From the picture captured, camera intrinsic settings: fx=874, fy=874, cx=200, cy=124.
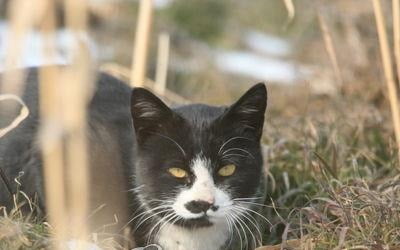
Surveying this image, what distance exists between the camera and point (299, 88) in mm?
6113

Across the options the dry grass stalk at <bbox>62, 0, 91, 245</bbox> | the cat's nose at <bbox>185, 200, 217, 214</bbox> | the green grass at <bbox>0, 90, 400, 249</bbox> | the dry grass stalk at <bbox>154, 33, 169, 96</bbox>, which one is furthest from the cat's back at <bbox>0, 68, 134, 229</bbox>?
the dry grass stalk at <bbox>154, 33, 169, 96</bbox>

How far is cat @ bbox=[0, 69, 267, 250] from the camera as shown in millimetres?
3090

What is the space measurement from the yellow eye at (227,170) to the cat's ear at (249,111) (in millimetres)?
151

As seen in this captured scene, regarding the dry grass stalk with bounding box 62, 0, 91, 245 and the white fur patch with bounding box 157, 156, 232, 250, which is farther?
the white fur patch with bounding box 157, 156, 232, 250

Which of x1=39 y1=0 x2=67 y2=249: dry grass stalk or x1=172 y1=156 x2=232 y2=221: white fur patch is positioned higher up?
x1=39 y1=0 x2=67 y2=249: dry grass stalk

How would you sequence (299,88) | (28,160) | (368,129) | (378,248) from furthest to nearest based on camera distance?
1. (299,88)
2. (368,129)
3. (28,160)
4. (378,248)

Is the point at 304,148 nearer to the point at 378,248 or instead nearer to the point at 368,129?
the point at 368,129

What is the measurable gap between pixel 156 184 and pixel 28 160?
543 mm

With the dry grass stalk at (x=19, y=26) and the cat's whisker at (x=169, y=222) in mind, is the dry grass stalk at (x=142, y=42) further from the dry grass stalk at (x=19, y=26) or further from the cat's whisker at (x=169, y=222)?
the dry grass stalk at (x=19, y=26)

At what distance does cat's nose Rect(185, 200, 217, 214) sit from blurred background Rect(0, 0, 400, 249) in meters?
0.28

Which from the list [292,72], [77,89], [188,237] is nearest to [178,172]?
[188,237]

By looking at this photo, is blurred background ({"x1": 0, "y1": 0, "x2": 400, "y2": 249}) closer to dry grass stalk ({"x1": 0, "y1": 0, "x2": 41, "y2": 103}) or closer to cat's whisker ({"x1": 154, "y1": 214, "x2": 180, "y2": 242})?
dry grass stalk ({"x1": 0, "y1": 0, "x2": 41, "y2": 103})

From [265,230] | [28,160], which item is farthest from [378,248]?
[28,160]

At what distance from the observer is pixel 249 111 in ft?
Result: 10.5
